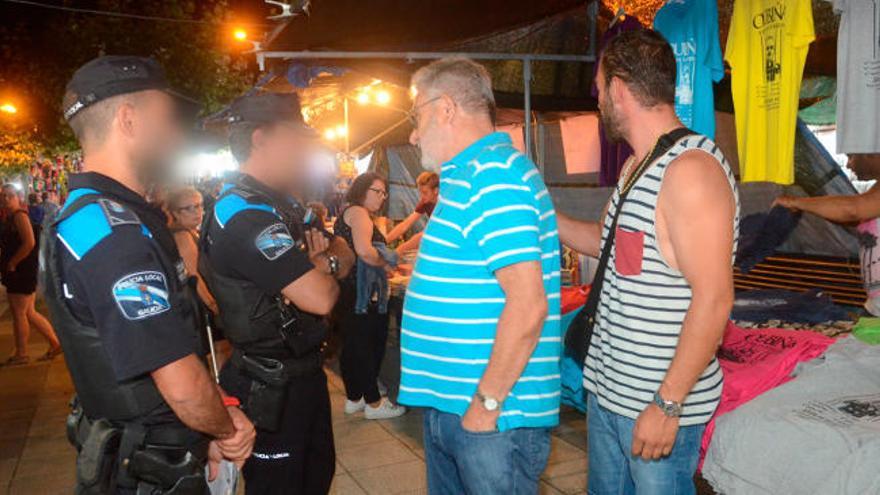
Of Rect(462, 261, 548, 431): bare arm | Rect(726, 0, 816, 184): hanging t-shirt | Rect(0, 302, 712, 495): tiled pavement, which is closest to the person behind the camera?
Rect(462, 261, 548, 431): bare arm

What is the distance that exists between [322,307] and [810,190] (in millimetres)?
Answer: 4011

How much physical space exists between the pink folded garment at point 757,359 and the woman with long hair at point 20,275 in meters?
8.17

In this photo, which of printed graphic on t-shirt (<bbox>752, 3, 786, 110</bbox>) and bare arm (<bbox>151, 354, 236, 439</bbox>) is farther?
printed graphic on t-shirt (<bbox>752, 3, 786, 110</bbox>)

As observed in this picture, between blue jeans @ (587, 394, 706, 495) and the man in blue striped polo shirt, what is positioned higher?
the man in blue striped polo shirt

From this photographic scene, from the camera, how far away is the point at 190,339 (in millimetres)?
2123

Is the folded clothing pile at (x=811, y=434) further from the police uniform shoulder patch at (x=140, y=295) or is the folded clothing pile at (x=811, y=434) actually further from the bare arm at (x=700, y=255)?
the police uniform shoulder patch at (x=140, y=295)

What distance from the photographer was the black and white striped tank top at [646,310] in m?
2.27

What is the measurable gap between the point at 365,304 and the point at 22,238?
556 centimetres

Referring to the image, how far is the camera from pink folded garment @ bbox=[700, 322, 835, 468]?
342cm

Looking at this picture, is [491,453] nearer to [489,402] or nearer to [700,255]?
[489,402]

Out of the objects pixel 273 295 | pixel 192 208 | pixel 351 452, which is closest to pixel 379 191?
pixel 192 208

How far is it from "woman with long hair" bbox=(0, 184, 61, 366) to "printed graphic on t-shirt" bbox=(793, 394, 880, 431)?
863cm

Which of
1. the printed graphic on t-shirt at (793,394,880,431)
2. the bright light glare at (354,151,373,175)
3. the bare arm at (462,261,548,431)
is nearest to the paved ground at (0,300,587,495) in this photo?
the printed graphic on t-shirt at (793,394,880,431)

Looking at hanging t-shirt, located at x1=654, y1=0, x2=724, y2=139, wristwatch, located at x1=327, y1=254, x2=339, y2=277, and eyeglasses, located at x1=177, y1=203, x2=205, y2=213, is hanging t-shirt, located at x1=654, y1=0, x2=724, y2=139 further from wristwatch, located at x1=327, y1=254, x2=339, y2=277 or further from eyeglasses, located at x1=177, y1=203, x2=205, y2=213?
eyeglasses, located at x1=177, y1=203, x2=205, y2=213
